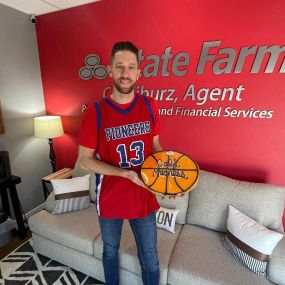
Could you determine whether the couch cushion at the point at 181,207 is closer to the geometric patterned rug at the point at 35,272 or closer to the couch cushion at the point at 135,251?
the couch cushion at the point at 135,251

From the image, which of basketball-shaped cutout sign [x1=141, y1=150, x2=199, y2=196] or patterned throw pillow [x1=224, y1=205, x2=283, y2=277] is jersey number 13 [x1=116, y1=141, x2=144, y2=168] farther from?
patterned throw pillow [x1=224, y1=205, x2=283, y2=277]

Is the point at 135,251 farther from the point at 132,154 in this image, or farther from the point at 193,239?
the point at 132,154

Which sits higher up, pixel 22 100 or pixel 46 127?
pixel 22 100

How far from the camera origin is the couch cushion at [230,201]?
162 cm

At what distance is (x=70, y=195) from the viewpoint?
2076 mm

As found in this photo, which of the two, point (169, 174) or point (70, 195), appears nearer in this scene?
point (169, 174)

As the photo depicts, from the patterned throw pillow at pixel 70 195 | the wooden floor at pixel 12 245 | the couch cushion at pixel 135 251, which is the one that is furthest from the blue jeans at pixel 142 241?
the wooden floor at pixel 12 245

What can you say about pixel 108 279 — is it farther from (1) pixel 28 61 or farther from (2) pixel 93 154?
(1) pixel 28 61

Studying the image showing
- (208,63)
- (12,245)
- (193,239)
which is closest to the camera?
(193,239)

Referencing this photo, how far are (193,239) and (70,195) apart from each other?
1182 mm

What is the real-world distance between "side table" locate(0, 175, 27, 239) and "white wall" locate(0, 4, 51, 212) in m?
0.25

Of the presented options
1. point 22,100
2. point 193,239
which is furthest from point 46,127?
point 193,239

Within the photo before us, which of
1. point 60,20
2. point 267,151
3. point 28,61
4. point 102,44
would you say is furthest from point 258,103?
point 28,61

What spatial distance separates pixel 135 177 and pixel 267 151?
139 centimetres
